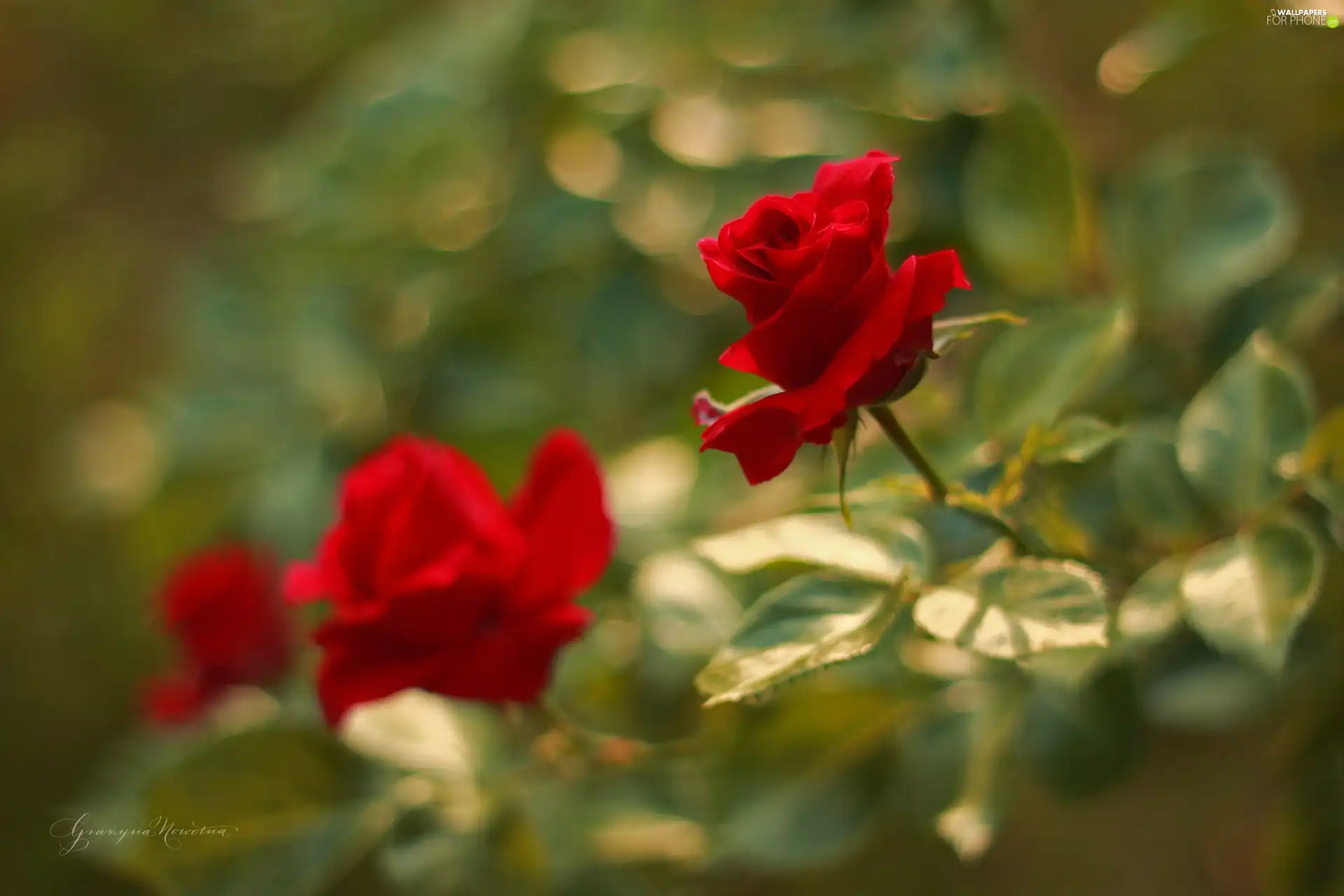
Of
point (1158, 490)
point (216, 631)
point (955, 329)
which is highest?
point (955, 329)

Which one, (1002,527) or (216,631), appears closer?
(1002,527)

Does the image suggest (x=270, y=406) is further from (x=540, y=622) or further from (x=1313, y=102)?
(x=1313, y=102)

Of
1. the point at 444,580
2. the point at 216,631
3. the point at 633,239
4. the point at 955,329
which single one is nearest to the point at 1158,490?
the point at 955,329

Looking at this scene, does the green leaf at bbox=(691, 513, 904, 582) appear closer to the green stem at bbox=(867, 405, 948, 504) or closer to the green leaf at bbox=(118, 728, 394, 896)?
the green stem at bbox=(867, 405, 948, 504)

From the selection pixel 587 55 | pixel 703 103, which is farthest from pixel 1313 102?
pixel 587 55

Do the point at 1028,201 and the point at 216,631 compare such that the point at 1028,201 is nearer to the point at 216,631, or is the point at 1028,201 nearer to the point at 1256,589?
the point at 1256,589

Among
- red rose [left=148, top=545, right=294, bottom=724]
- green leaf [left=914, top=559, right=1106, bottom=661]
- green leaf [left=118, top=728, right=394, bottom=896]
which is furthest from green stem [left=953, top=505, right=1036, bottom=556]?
red rose [left=148, top=545, right=294, bottom=724]
